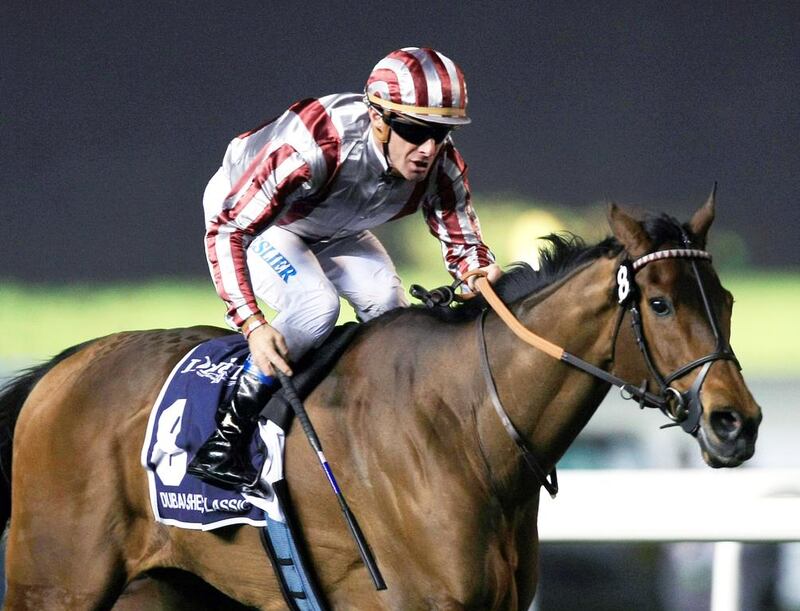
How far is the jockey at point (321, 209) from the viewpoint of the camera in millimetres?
2832

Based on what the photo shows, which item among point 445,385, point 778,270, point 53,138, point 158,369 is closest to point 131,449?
point 158,369

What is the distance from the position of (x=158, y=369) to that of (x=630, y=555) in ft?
7.91

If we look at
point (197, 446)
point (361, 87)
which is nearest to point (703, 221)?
point (197, 446)

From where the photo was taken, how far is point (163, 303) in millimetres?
5496

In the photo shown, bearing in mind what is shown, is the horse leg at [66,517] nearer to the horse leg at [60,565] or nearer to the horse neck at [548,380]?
the horse leg at [60,565]

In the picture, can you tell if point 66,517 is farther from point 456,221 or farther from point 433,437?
point 456,221

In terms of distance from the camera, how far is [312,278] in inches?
119

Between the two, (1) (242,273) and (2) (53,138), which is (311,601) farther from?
(2) (53,138)

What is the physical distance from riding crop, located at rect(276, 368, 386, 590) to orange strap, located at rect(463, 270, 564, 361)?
0.47 m

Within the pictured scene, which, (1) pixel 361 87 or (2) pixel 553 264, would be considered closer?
(2) pixel 553 264

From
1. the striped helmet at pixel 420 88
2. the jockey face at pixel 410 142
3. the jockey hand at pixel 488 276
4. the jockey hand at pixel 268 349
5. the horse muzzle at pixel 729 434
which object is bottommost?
the horse muzzle at pixel 729 434

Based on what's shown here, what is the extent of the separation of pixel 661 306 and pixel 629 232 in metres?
0.17

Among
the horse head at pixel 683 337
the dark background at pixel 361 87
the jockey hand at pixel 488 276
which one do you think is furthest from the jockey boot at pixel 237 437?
the dark background at pixel 361 87

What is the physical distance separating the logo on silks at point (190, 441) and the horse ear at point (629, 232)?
965 mm
